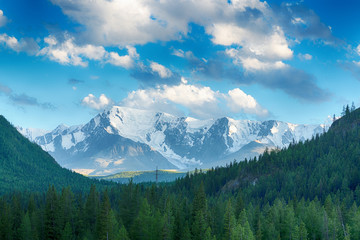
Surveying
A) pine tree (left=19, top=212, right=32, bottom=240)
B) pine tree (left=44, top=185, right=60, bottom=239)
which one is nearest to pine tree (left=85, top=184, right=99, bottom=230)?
pine tree (left=44, top=185, right=60, bottom=239)

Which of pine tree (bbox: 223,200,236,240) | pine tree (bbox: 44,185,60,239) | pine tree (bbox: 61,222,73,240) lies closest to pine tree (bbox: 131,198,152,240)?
pine tree (bbox: 61,222,73,240)

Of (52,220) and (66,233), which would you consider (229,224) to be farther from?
(52,220)

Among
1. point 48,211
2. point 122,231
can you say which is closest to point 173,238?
point 122,231

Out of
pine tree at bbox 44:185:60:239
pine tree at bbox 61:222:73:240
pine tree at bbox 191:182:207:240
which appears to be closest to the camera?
pine tree at bbox 191:182:207:240

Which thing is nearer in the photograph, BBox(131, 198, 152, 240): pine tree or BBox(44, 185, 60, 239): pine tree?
BBox(131, 198, 152, 240): pine tree

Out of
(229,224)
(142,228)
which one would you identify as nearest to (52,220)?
(142,228)

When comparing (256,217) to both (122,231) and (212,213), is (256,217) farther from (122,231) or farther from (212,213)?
(122,231)

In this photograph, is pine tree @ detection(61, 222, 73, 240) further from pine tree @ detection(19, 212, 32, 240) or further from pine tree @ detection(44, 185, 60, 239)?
pine tree @ detection(19, 212, 32, 240)

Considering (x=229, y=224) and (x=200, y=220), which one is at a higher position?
(x=200, y=220)

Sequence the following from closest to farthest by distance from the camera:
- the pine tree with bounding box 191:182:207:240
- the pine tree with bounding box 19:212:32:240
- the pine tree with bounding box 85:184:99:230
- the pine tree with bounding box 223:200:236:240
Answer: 1. the pine tree with bounding box 223:200:236:240
2. the pine tree with bounding box 191:182:207:240
3. the pine tree with bounding box 19:212:32:240
4. the pine tree with bounding box 85:184:99:230

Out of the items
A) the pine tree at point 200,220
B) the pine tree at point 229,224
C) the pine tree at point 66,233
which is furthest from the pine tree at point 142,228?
the pine tree at point 229,224

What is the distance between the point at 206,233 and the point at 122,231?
20.4 m

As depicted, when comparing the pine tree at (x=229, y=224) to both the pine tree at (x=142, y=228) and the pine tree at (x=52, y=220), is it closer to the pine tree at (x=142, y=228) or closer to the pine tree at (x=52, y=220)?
the pine tree at (x=142, y=228)

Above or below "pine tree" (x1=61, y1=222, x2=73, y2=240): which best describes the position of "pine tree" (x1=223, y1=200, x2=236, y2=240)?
above
